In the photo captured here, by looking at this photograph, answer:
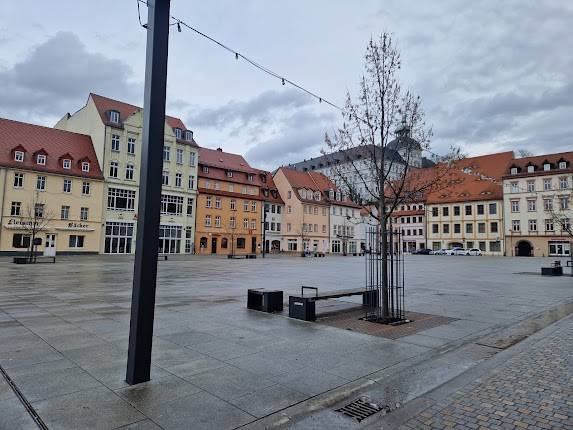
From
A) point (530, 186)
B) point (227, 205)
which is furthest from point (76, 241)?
point (530, 186)

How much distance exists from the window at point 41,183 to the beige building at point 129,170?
21.0 ft

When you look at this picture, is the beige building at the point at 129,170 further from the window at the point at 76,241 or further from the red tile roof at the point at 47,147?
the window at the point at 76,241

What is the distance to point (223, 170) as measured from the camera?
6488 cm

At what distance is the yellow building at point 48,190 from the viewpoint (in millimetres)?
42156

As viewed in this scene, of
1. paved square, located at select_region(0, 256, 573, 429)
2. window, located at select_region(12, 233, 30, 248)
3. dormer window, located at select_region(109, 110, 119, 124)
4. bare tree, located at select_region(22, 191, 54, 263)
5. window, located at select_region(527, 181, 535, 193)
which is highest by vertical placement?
dormer window, located at select_region(109, 110, 119, 124)

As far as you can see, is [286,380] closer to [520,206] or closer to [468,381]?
[468,381]

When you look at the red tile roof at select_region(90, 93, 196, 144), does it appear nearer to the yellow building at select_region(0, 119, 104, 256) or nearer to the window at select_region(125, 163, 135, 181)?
the yellow building at select_region(0, 119, 104, 256)

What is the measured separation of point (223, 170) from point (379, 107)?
5609cm

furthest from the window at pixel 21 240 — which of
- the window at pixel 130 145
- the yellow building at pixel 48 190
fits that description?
the window at pixel 130 145

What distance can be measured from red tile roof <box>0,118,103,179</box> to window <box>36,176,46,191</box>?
33.3 inches

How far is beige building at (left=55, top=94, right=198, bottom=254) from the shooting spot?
49.9m

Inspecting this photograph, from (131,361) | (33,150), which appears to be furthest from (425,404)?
(33,150)

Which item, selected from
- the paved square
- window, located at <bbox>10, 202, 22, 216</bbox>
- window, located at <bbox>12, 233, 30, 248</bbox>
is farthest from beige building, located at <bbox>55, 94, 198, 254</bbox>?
the paved square

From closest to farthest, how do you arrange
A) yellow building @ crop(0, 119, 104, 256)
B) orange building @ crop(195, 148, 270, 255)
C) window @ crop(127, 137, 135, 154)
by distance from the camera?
yellow building @ crop(0, 119, 104, 256), window @ crop(127, 137, 135, 154), orange building @ crop(195, 148, 270, 255)
